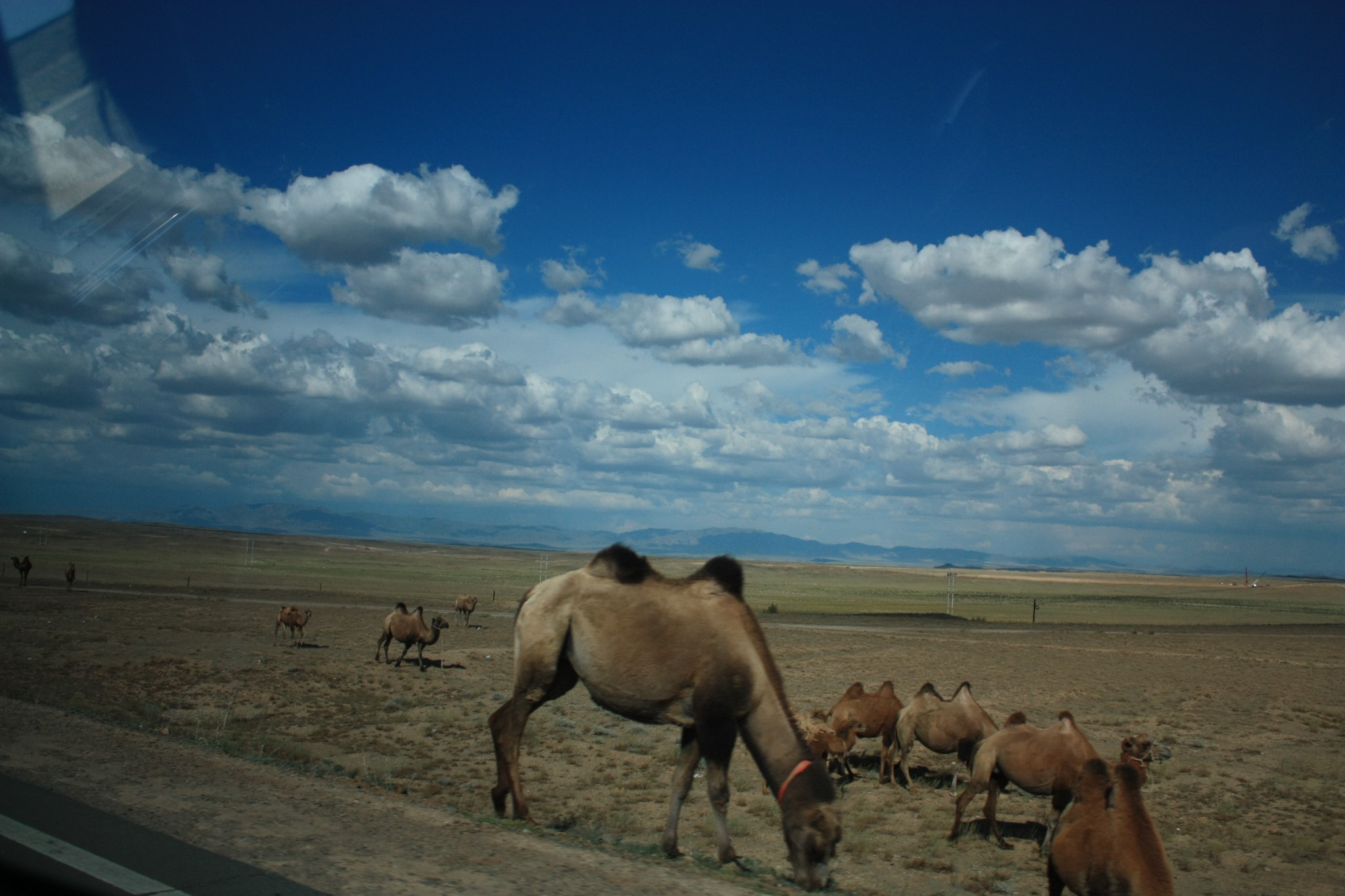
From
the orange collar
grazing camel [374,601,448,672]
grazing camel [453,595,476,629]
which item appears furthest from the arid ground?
grazing camel [453,595,476,629]

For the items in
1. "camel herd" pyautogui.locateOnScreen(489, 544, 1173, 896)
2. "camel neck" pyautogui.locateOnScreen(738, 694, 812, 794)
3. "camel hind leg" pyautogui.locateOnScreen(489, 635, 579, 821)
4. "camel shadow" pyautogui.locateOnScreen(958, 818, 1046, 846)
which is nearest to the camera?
"camel herd" pyautogui.locateOnScreen(489, 544, 1173, 896)

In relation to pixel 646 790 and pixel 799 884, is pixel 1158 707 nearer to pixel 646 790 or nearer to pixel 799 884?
pixel 646 790

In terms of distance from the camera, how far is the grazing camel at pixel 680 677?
6.52 m

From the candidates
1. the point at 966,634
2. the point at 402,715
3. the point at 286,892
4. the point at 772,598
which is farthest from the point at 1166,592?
the point at 286,892

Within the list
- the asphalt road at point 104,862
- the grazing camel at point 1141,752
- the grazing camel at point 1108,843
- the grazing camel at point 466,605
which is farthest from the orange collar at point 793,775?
the grazing camel at point 466,605

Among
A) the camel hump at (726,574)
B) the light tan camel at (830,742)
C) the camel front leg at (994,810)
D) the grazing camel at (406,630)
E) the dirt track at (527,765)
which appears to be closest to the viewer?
the dirt track at (527,765)

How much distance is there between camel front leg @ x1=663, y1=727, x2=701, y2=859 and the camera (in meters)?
6.96

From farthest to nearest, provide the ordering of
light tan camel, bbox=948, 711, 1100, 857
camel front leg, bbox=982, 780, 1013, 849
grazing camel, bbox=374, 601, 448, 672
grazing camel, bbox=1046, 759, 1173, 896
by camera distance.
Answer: grazing camel, bbox=374, 601, 448, 672
camel front leg, bbox=982, 780, 1013, 849
light tan camel, bbox=948, 711, 1100, 857
grazing camel, bbox=1046, 759, 1173, 896

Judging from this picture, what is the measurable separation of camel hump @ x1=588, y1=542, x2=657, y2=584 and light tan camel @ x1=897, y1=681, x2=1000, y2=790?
624 centimetres

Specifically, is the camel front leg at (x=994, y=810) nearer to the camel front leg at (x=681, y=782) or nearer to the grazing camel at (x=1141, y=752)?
the grazing camel at (x=1141, y=752)

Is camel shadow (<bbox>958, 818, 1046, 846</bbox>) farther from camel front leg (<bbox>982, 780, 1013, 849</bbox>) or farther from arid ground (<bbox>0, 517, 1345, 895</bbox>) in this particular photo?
camel front leg (<bbox>982, 780, 1013, 849</bbox>)

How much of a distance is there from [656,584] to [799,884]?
2.55 metres

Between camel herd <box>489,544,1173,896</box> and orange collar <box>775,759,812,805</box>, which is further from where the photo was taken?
orange collar <box>775,759,812,805</box>

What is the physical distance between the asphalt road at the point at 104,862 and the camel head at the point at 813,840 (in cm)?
326
